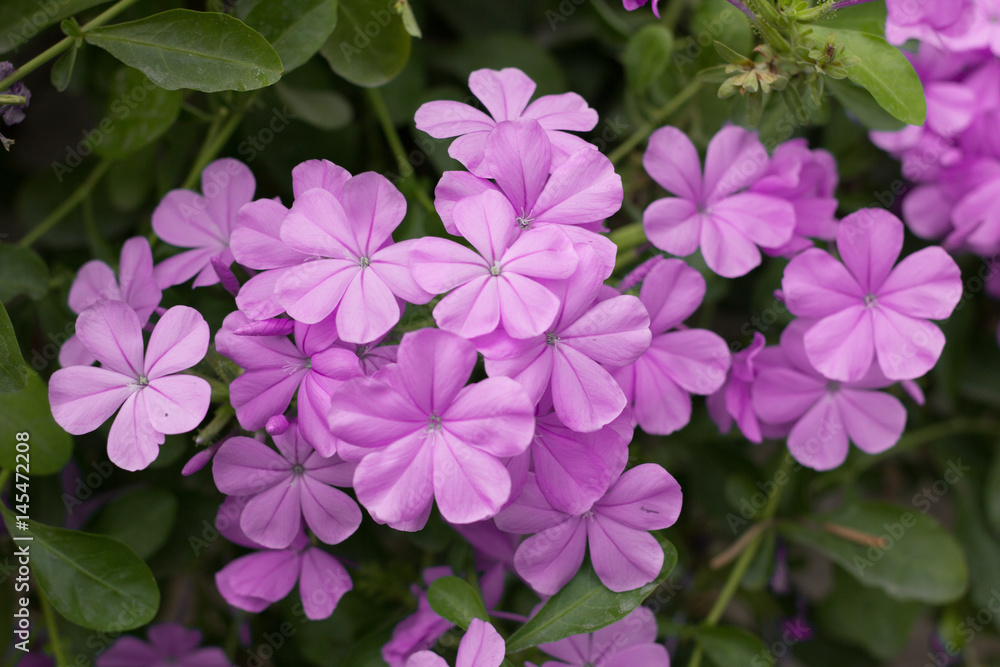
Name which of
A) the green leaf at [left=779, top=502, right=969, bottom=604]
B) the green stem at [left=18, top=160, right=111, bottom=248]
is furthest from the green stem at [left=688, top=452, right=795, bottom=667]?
the green stem at [left=18, top=160, right=111, bottom=248]

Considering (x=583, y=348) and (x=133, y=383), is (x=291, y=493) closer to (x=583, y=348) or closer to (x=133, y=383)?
(x=133, y=383)

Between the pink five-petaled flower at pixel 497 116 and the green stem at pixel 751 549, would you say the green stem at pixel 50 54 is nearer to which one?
the pink five-petaled flower at pixel 497 116

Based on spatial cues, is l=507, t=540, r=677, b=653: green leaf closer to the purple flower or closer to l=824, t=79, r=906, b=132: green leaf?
the purple flower

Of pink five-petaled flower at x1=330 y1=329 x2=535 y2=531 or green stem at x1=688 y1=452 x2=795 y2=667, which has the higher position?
pink five-petaled flower at x1=330 y1=329 x2=535 y2=531

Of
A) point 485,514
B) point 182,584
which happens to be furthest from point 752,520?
point 182,584

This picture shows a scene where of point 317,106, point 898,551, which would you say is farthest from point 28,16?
point 898,551
